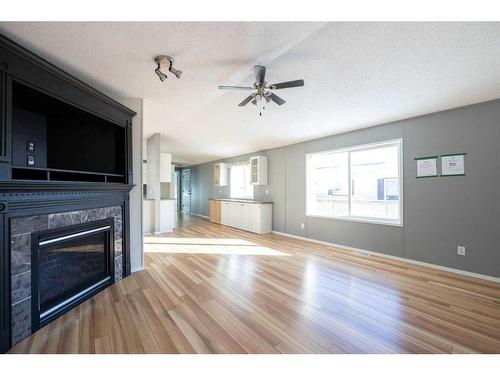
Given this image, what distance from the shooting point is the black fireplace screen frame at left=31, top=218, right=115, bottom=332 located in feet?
6.08

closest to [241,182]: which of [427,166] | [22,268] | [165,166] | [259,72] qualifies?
[165,166]

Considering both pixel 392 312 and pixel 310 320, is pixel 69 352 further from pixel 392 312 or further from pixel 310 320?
pixel 392 312

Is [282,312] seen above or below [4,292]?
below

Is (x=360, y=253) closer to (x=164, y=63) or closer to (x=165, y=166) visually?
(x=164, y=63)

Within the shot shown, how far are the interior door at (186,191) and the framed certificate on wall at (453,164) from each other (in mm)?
9376

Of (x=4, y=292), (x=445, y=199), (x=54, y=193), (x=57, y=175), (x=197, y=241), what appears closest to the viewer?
(x=4, y=292)

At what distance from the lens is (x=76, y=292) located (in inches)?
90.4

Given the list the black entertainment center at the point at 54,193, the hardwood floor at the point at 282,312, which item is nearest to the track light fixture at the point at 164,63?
the black entertainment center at the point at 54,193

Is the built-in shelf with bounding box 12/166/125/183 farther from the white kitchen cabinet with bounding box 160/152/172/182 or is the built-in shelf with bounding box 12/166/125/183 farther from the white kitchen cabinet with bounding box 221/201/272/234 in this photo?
the white kitchen cabinet with bounding box 221/201/272/234

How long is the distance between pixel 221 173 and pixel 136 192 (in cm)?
519

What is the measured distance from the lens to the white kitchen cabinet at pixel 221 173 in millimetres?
8312

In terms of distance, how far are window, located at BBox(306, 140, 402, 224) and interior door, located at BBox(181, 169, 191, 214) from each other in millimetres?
6838

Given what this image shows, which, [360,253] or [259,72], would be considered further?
[360,253]

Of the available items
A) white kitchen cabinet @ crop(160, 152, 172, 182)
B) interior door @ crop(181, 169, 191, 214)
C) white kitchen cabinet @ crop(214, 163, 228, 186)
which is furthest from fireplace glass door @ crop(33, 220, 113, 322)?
interior door @ crop(181, 169, 191, 214)
